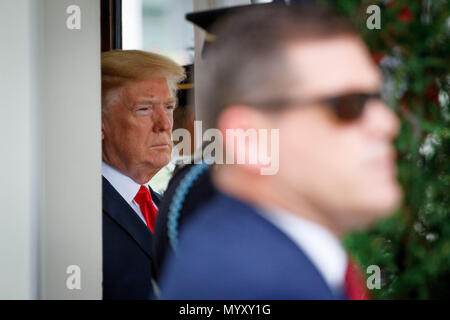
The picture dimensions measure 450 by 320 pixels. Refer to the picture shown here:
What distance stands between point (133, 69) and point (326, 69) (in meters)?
0.89

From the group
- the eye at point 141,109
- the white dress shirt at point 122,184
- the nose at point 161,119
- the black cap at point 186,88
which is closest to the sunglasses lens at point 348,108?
the black cap at point 186,88

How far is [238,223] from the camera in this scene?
2.28 m

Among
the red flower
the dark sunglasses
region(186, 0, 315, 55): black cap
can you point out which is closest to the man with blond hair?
region(186, 0, 315, 55): black cap

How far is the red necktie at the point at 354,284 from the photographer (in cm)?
252

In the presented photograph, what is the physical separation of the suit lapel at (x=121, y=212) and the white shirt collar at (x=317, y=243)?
724 millimetres

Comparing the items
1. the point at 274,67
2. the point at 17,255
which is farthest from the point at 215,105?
the point at 17,255

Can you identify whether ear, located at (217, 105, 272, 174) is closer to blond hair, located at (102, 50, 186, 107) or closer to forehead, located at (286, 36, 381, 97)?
forehead, located at (286, 36, 381, 97)

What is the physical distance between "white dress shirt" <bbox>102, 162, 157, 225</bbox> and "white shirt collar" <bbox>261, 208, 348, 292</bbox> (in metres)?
0.76

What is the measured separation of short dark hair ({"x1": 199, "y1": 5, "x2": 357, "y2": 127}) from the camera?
2498mm

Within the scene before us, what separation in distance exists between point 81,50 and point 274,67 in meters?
0.92

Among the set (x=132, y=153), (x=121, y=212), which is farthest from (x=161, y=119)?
(x=121, y=212)

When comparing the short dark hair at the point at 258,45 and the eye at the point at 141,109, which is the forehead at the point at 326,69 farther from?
the eye at the point at 141,109
